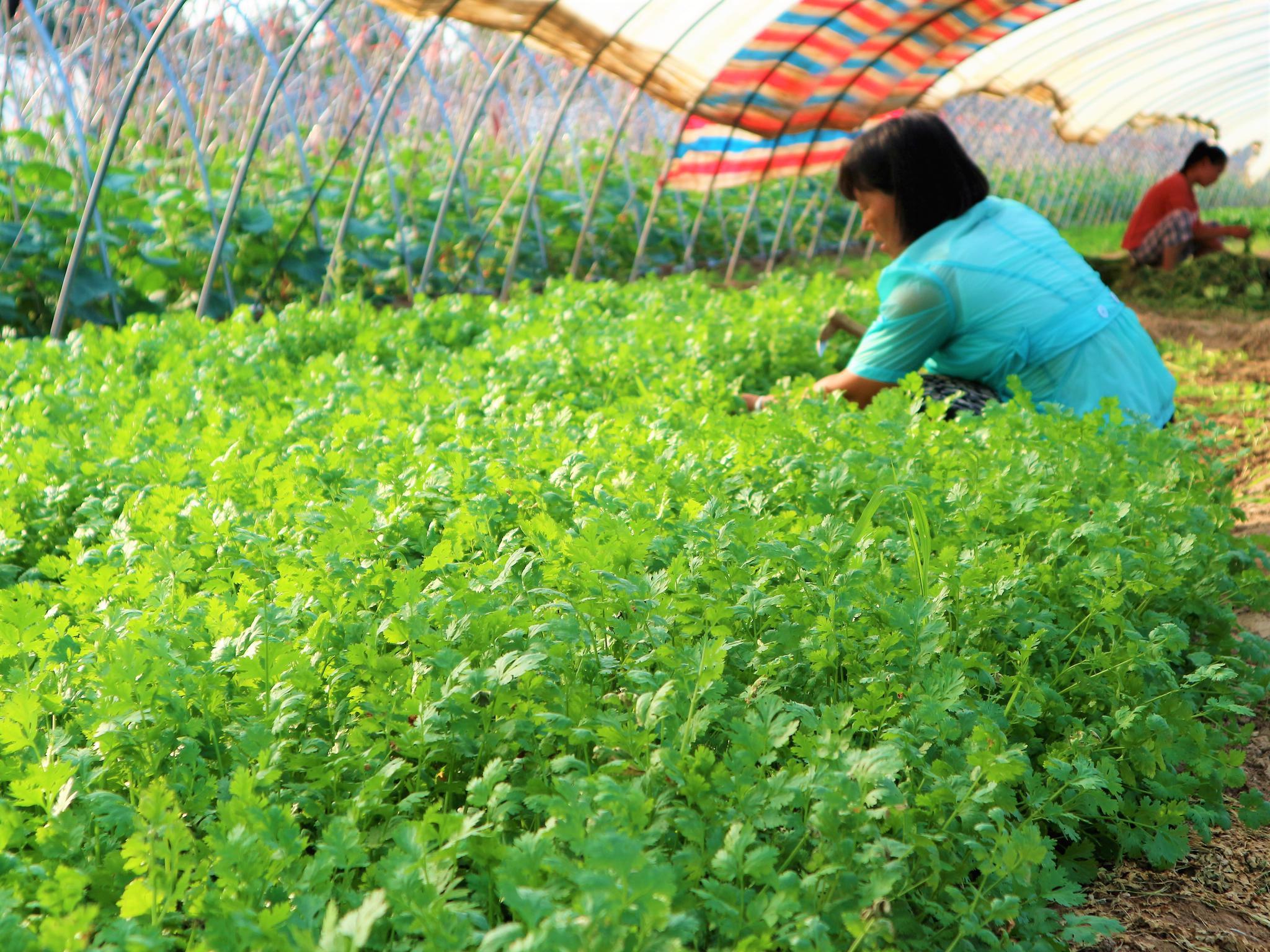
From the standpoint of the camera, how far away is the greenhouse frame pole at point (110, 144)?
5.02 metres

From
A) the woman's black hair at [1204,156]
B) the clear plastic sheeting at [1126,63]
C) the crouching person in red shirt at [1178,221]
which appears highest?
the clear plastic sheeting at [1126,63]

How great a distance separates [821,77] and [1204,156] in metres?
4.44

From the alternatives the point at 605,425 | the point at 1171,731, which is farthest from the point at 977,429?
the point at 1171,731

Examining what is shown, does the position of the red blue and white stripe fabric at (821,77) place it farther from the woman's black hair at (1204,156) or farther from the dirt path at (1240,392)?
the woman's black hair at (1204,156)

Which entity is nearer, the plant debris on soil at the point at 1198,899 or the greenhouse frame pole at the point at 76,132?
the plant debris on soil at the point at 1198,899

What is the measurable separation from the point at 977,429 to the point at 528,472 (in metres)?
1.32

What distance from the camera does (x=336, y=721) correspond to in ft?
Result: 5.61

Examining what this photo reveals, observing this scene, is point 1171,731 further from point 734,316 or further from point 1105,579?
point 734,316

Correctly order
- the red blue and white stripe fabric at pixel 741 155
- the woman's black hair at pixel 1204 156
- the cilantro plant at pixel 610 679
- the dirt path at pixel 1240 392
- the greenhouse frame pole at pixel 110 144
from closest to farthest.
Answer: the cilantro plant at pixel 610 679 < the dirt path at pixel 1240 392 < the greenhouse frame pole at pixel 110 144 < the red blue and white stripe fabric at pixel 741 155 < the woman's black hair at pixel 1204 156

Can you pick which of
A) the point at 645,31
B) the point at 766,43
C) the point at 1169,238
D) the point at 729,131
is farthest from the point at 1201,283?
the point at 645,31

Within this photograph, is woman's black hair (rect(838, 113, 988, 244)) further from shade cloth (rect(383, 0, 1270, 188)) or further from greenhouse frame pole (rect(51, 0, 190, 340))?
greenhouse frame pole (rect(51, 0, 190, 340))

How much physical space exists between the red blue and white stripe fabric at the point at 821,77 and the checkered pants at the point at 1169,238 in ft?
8.93

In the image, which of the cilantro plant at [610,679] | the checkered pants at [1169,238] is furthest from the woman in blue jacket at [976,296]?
the checkered pants at [1169,238]

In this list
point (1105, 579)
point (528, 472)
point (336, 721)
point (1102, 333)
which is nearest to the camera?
point (336, 721)
